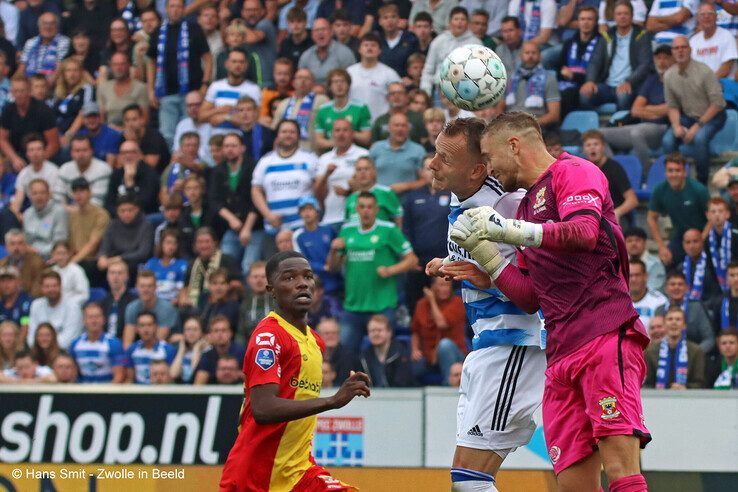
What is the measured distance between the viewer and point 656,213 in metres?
14.0

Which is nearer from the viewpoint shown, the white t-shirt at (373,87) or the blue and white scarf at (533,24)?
the white t-shirt at (373,87)

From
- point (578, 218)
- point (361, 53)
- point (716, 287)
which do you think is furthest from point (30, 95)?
point (578, 218)

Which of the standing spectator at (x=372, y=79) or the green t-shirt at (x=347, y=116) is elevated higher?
the standing spectator at (x=372, y=79)

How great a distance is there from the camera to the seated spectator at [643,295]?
42.2ft

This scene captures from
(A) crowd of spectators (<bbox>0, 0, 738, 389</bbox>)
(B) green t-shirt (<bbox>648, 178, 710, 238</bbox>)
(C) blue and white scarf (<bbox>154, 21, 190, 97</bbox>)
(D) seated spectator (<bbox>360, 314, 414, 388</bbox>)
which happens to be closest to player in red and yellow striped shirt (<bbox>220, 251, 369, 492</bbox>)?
(A) crowd of spectators (<bbox>0, 0, 738, 389</bbox>)

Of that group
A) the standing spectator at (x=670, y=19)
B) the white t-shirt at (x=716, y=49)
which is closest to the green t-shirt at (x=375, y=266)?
the white t-shirt at (x=716, y=49)

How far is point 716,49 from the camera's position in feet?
48.5

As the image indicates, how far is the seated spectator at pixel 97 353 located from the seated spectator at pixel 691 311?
5714 mm

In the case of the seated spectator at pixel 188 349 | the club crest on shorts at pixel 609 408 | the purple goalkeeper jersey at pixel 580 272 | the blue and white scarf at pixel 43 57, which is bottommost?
the seated spectator at pixel 188 349

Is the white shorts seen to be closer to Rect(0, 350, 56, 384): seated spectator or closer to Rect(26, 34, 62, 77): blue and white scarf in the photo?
Rect(0, 350, 56, 384): seated spectator

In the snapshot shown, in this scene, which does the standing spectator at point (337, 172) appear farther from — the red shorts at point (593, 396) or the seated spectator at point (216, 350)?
the red shorts at point (593, 396)

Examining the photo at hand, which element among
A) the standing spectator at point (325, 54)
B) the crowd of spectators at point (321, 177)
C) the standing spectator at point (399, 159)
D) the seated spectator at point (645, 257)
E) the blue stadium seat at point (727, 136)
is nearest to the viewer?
the seated spectator at point (645, 257)

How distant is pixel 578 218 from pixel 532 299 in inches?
29.0

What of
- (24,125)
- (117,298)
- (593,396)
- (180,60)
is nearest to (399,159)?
(117,298)
